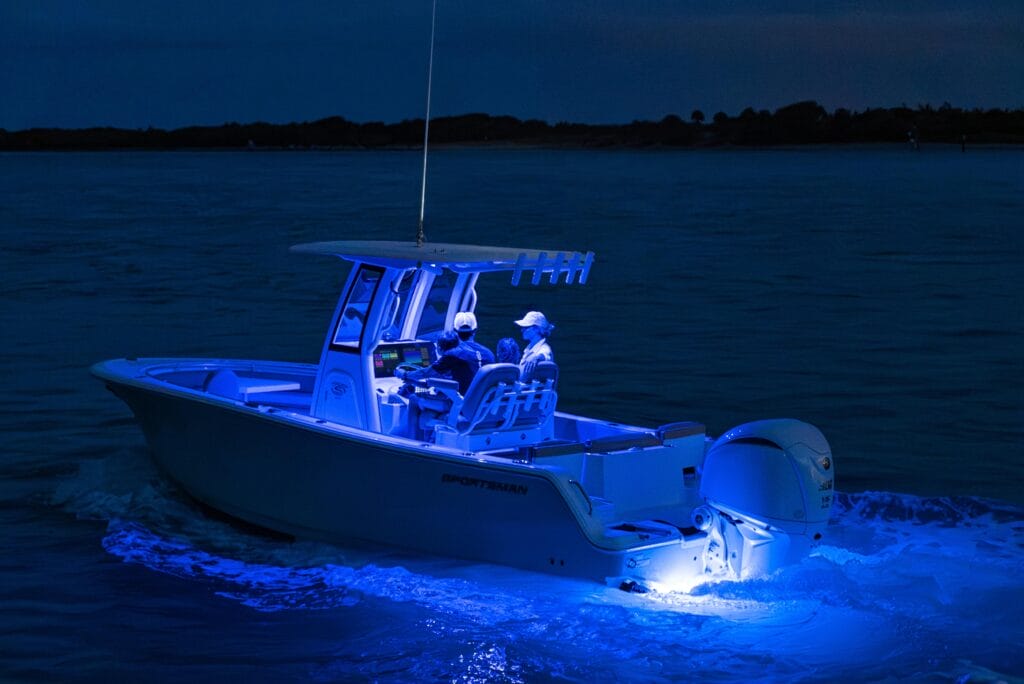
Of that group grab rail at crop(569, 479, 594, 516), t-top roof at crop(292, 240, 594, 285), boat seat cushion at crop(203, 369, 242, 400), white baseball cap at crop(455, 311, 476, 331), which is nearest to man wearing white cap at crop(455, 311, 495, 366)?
white baseball cap at crop(455, 311, 476, 331)

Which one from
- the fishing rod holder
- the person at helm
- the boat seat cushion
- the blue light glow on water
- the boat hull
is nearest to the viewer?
the blue light glow on water

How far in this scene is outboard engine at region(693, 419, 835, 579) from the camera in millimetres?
9188

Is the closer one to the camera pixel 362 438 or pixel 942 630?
pixel 942 630

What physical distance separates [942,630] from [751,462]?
1.56m

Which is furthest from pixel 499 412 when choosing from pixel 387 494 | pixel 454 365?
pixel 387 494

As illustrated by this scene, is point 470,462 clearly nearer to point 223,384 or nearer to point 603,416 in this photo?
point 223,384

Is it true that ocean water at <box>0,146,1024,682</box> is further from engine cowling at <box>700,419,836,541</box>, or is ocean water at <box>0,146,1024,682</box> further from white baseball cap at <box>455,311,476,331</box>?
white baseball cap at <box>455,311,476,331</box>

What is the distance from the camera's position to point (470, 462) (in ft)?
30.5

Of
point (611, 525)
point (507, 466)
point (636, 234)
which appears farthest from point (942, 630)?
point (636, 234)

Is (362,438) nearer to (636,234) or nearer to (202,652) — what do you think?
(202,652)

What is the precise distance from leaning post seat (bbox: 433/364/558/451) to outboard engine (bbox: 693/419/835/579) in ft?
5.13

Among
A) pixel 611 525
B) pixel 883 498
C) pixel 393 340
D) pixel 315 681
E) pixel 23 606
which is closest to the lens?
pixel 315 681

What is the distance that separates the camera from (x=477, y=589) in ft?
31.3

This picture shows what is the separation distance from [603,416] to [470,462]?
7.04 meters
